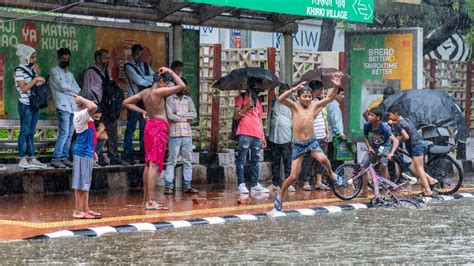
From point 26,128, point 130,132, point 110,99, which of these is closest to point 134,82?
point 110,99

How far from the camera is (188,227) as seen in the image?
14.6 meters

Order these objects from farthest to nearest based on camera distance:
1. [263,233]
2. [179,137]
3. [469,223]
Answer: [179,137] → [469,223] → [263,233]

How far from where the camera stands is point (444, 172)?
20266 millimetres

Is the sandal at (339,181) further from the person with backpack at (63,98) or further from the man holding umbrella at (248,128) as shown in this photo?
the person with backpack at (63,98)

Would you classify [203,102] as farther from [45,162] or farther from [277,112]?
[45,162]

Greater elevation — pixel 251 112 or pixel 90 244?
pixel 251 112

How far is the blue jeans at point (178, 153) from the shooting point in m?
18.3

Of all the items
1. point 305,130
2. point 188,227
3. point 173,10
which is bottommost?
point 188,227

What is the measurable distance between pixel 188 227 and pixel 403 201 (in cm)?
465

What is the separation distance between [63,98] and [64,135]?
0.59 meters

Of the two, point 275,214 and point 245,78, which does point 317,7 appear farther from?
Answer: point 275,214

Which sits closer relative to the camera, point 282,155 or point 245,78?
point 245,78

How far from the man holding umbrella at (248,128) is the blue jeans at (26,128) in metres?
3.22

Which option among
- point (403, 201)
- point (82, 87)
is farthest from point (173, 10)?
point (403, 201)
